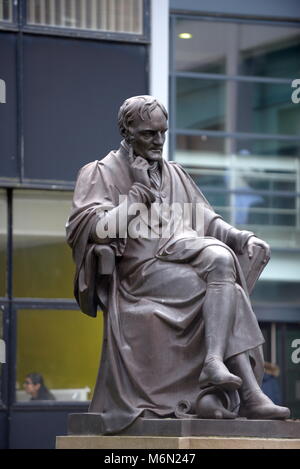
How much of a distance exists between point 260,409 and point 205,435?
1.73 feet

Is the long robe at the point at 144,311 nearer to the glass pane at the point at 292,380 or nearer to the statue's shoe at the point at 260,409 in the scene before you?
the statue's shoe at the point at 260,409

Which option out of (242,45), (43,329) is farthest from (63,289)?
(242,45)

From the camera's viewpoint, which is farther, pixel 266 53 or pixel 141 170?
pixel 266 53

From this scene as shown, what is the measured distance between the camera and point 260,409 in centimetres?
1272

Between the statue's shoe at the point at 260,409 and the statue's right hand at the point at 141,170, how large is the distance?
181cm

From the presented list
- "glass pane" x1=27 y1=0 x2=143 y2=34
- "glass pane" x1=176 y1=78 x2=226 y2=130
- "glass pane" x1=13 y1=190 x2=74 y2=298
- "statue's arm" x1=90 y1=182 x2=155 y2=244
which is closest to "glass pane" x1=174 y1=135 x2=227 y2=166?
"glass pane" x1=176 y1=78 x2=226 y2=130

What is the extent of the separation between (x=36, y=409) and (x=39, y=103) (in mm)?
3762

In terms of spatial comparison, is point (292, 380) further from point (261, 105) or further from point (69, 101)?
point (69, 101)

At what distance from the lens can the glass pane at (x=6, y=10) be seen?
22.4 meters

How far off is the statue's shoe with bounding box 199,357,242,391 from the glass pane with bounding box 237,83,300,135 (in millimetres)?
11246

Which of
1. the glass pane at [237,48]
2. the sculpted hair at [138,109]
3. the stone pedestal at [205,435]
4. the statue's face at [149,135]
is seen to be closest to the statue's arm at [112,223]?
the statue's face at [149,135]

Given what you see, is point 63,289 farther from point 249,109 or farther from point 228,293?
point 228,293

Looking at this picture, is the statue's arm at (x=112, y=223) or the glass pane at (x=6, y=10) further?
the glass pane at (x=6, y=10)

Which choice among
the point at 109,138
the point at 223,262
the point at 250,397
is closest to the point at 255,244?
the point at 223,262
